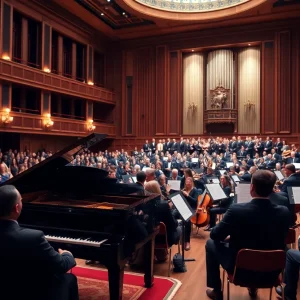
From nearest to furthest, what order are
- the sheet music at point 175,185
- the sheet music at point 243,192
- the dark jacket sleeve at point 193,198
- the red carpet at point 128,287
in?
the red carpet at point 128,287, the sheet music at point 243,192, the dark jacket sleeve at point 193,198, the sheet music at point 175,185

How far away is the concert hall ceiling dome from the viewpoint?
721 inches

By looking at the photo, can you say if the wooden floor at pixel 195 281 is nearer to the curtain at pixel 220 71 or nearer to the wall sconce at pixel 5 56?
the wall sconce at pixel 5 56

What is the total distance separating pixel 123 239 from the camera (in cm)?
295

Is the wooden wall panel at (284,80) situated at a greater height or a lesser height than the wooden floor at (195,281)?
→ greater

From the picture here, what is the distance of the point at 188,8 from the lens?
19.4 meters

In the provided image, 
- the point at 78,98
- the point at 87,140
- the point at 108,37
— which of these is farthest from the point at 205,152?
the point at 87,140

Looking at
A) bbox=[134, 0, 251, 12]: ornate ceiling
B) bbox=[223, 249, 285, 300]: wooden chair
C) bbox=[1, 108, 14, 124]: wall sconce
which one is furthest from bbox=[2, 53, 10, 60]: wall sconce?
bbox=[223, 249, 285, 300]: wooden chair

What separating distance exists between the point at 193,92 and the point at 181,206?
57.0ft

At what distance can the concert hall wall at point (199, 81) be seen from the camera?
1870 cm

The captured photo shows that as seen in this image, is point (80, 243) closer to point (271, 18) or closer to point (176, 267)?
point (176, 267)

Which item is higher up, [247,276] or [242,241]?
[242,241]

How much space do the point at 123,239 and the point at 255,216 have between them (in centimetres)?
115

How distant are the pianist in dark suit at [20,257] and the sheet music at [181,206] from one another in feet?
7.57

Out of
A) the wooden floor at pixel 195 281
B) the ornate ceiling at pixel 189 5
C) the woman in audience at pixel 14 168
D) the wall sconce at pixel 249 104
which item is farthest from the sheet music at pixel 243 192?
the ornate ceiling at pixel 189 5
